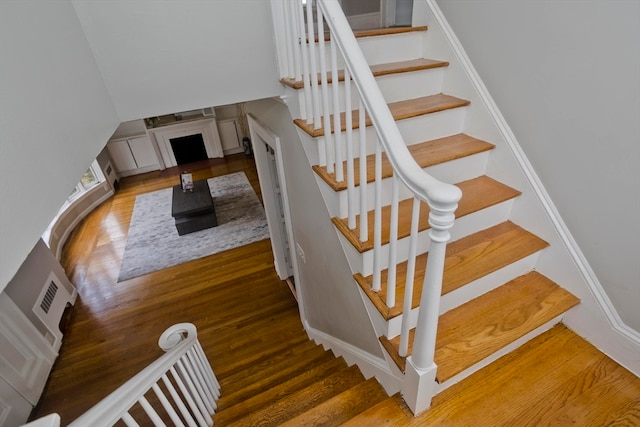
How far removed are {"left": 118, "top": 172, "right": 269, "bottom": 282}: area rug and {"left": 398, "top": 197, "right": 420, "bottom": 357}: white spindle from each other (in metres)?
3.85

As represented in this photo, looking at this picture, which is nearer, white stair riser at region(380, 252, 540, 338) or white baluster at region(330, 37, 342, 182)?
white baluster at region(330, 37, 342, 182)

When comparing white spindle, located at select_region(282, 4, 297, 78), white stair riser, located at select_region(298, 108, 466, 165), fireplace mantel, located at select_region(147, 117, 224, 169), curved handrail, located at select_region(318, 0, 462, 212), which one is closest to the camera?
curved handrail, located at select_region(318, 0, 462, 212)

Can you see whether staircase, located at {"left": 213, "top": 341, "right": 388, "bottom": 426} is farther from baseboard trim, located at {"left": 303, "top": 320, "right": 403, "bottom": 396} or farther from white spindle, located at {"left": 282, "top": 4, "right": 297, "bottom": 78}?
white spindle, located at {"left": 282, "top": 4, "right": 297, "bottom": 78}

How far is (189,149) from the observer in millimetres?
7602

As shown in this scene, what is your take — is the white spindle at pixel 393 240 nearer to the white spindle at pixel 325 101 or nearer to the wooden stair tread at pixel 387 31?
the white spindle at pixel 325 101

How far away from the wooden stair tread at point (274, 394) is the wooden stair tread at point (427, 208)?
119 cm

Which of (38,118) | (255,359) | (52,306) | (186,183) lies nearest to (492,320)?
(38,118)

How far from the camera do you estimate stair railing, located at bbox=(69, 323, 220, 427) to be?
86cm

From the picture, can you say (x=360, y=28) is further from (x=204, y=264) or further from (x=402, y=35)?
(x=204, y=264)

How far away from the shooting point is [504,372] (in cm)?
134

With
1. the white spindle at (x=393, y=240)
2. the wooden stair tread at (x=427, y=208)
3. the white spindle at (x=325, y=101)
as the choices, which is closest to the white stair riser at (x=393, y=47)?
the white spindle at (x=325, y=101)

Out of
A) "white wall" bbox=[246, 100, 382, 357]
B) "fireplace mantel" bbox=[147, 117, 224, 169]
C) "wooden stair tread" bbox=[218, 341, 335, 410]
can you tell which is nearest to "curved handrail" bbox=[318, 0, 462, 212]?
"white wall" bbox=[246, 100, 382, 357]

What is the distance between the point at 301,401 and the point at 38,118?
168 cm

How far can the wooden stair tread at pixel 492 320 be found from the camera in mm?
1267
